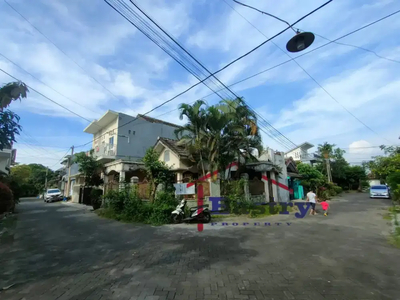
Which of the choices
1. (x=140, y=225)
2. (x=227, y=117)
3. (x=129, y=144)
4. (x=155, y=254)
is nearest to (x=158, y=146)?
(x=129, y=144)

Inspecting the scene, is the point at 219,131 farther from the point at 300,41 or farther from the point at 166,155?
the point at 300,41

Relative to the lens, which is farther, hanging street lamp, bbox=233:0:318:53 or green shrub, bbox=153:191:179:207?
green shrub, bbox=153:191:179:207

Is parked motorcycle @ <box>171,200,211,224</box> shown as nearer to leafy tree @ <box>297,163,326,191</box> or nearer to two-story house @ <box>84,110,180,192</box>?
two-story house @ <box>84,110,180,192</box>

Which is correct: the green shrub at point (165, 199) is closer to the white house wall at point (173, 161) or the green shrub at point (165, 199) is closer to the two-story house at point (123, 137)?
the white house wall at point (173, 161)

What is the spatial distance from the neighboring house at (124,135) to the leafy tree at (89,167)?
76.7 inches

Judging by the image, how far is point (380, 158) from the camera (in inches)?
620

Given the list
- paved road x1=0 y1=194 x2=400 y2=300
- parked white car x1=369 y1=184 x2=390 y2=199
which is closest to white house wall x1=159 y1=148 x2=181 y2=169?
paved road x1=0 y1=194 x2=400 y2=300

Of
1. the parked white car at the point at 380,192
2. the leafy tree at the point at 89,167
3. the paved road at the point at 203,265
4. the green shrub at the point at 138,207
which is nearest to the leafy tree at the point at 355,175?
the parked white car at the point at 380,192

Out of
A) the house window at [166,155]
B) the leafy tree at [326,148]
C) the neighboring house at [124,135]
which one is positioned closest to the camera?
the house window at [166,155]

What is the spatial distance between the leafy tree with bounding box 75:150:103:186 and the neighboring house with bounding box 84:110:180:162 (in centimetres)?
195

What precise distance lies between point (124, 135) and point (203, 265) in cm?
1906

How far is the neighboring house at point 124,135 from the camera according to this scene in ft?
69.6

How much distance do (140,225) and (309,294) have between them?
7.81 m

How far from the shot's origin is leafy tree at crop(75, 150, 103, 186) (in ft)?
59.3
